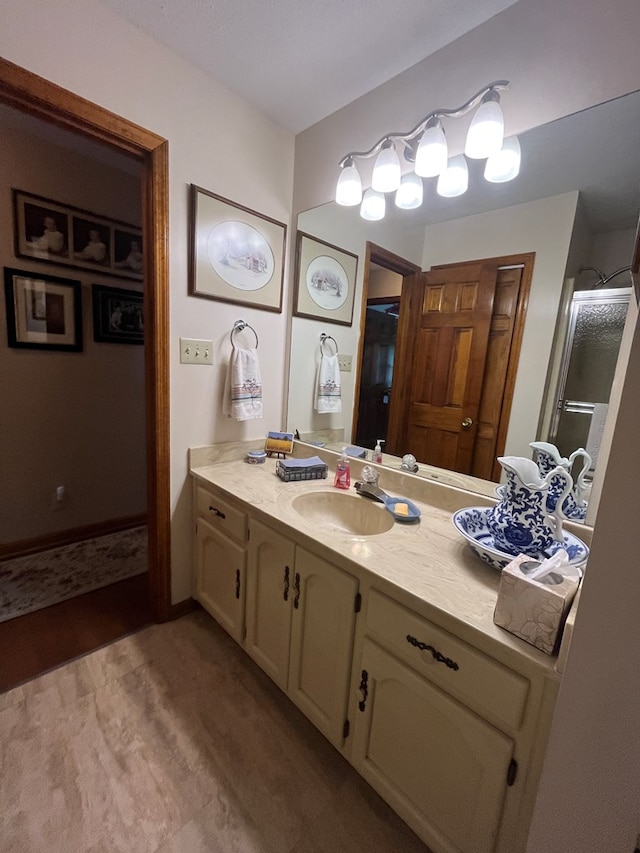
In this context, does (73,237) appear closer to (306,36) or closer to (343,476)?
(306,36)

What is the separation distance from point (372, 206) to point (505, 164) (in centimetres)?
53

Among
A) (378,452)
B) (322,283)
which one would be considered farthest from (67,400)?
(378,452)

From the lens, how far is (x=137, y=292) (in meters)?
2.30

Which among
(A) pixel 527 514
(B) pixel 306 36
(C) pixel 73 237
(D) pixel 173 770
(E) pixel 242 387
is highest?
(B) pixel 306 36

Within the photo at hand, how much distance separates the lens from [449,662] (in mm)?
752

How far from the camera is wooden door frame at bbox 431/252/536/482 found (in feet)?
3.73

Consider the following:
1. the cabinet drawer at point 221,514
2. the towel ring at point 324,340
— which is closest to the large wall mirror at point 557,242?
the towel ring at point 324,340

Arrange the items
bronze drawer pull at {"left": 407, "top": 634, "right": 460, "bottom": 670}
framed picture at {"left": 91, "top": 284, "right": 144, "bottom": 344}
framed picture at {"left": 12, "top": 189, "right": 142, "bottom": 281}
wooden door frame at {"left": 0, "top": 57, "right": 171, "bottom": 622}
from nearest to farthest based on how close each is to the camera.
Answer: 1. bronze drawer pull at {"left": 407, "top": 634, "right": 460, "bottom": 670}
2. wooden door frame at {"left": 0, "top": 57, "right": 171, "bottom": 622}
3. framed picture at {"left": 12, "top": 189, "right": 142, "bottom": 281}
4. framed picture at {"left": 91, "top": 284, "right": 144, "bottom": 344}

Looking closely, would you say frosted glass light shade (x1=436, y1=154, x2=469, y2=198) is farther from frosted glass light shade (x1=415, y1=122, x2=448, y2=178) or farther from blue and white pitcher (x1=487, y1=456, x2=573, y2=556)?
blue and white pitcher (x1=487, y1=456, x2=573, y2=556)

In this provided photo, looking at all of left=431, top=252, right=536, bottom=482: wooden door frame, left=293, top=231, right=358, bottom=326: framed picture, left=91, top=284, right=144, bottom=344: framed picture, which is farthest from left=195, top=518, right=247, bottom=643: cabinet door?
left=91, top=284, right=144, bottom=344: framed picture

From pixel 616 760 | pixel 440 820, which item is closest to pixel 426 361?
pixel 616 760

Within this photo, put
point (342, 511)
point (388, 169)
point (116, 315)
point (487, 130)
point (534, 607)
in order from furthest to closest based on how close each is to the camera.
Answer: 1. point (116, 315)
2. point (342, 511)
3. point (388, 169)
4. point (487, 130)
5. point (534, 607)

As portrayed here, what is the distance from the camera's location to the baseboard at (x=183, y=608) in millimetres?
1678

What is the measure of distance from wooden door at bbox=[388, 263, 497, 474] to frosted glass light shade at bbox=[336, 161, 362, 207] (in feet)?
1.34
